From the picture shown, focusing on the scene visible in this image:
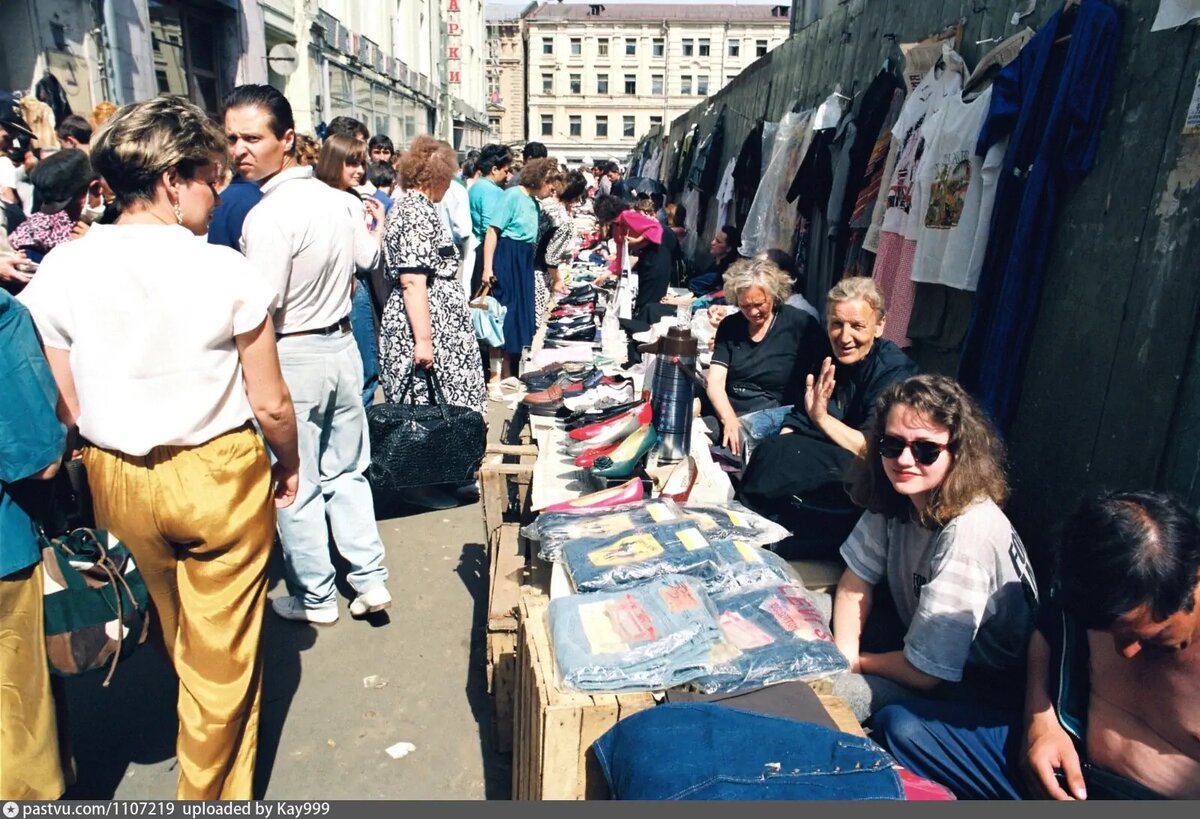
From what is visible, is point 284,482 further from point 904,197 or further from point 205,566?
point 904,197

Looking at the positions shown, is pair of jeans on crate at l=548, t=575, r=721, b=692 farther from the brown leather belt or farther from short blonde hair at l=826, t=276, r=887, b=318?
short blonde hair at l=826, t=276, r=887, b=318

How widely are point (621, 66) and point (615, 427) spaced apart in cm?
6705

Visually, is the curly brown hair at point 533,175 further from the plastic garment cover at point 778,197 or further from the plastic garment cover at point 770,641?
the plastic garment cover at point 770,641

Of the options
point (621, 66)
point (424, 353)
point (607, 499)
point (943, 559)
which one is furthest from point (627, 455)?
point (621, 66)

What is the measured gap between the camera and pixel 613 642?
2.02 m

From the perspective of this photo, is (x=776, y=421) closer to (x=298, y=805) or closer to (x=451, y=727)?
(x=451, y=727)

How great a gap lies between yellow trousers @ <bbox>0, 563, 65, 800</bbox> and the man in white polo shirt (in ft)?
3.73

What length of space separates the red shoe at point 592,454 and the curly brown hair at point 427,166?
2.37 metres

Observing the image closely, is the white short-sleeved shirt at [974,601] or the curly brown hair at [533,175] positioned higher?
the curly brown hair at [533,175]

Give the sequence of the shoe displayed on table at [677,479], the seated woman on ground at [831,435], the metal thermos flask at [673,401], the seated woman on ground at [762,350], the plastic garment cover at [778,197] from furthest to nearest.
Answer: the plastic garment cover at [778,197]
the seated woman on ground at [762,350]
the metal thermos flask at [673,401]
the seated woman on ground at [831,435]
the shoe displayed on table at [677,479]

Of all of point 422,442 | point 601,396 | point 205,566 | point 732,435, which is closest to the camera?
point 205,566

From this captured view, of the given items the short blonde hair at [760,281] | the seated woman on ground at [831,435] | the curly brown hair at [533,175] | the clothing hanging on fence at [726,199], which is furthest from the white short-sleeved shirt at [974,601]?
the clothing hanging on fence at [726,199]

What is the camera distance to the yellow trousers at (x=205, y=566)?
2066mm

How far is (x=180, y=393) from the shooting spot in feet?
6.68
